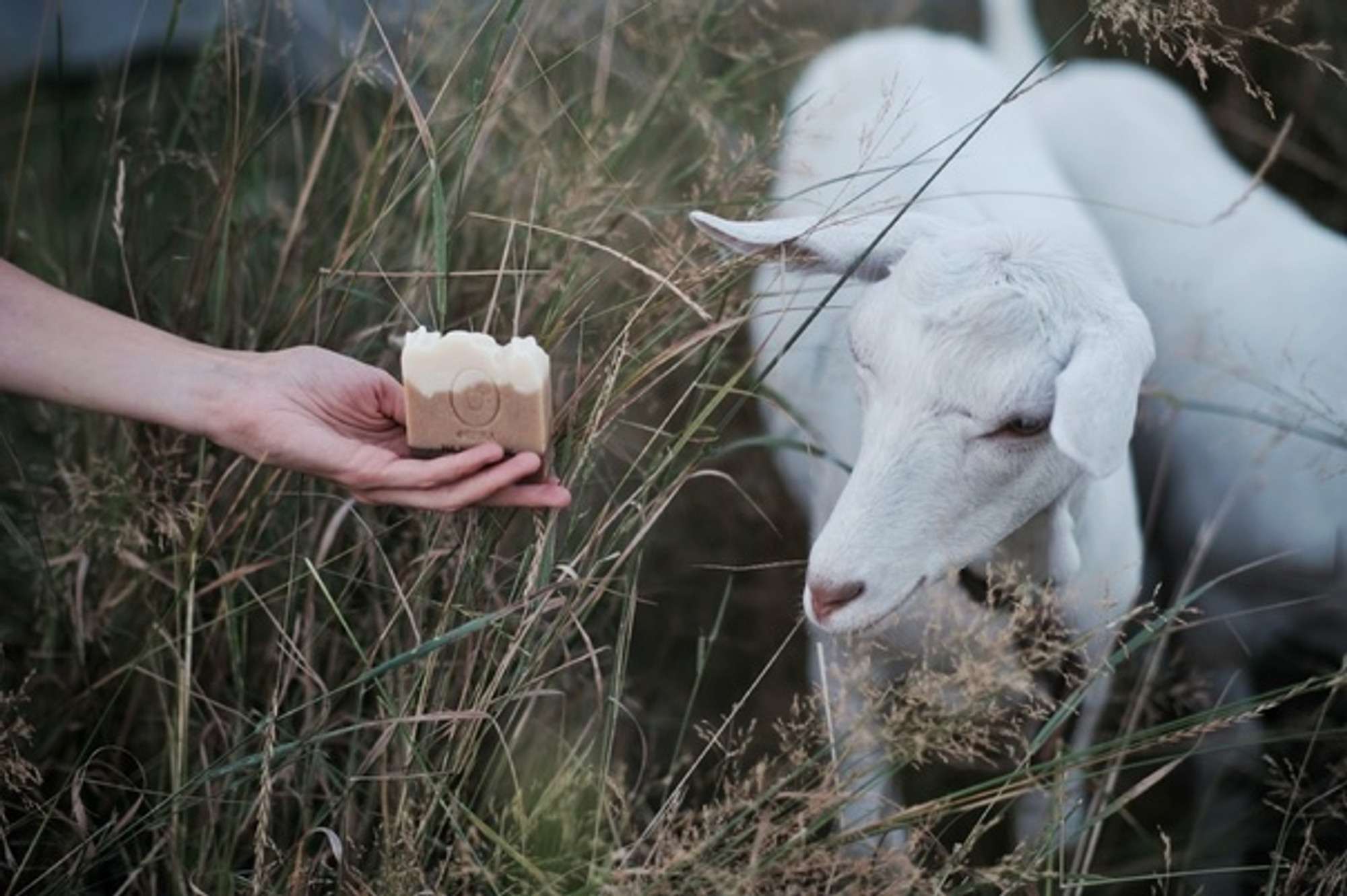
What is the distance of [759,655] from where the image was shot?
128 inches

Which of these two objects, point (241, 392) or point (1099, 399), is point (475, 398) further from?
point (1099, 399)

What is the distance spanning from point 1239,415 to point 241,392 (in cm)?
153

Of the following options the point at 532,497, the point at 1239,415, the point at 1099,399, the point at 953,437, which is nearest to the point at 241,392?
the point at 532,497

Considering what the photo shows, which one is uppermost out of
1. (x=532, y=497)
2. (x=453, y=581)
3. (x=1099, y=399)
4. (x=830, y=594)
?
(x=1099, y=399)

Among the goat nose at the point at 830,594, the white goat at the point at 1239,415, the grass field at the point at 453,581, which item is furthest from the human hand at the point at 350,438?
the white goat at the point at 1239,415

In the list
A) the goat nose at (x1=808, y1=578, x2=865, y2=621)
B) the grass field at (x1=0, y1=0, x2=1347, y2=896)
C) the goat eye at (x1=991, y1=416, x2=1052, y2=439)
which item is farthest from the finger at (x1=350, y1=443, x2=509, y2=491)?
the goat eye at (x1=991, y1=416, x2=1052, y2=439)

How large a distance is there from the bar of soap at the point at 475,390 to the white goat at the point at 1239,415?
1058 mm

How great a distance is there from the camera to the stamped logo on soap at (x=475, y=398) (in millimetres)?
1958

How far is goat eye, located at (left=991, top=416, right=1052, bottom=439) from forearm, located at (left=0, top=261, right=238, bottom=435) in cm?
98

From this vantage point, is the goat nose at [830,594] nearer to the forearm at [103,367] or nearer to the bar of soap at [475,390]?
the bar of soap at [475,390]

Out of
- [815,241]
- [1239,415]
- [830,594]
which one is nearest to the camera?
[830,594]

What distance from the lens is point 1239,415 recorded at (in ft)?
8.69

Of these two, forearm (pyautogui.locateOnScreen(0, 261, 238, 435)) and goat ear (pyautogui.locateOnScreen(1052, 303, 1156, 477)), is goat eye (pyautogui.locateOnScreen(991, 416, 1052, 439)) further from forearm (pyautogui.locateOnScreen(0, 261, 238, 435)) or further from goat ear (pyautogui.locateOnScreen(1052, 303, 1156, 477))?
forearm (pyautogui.locateOnScreen(0, 261, 238, 435))

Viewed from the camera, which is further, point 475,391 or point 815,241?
point 815,241
